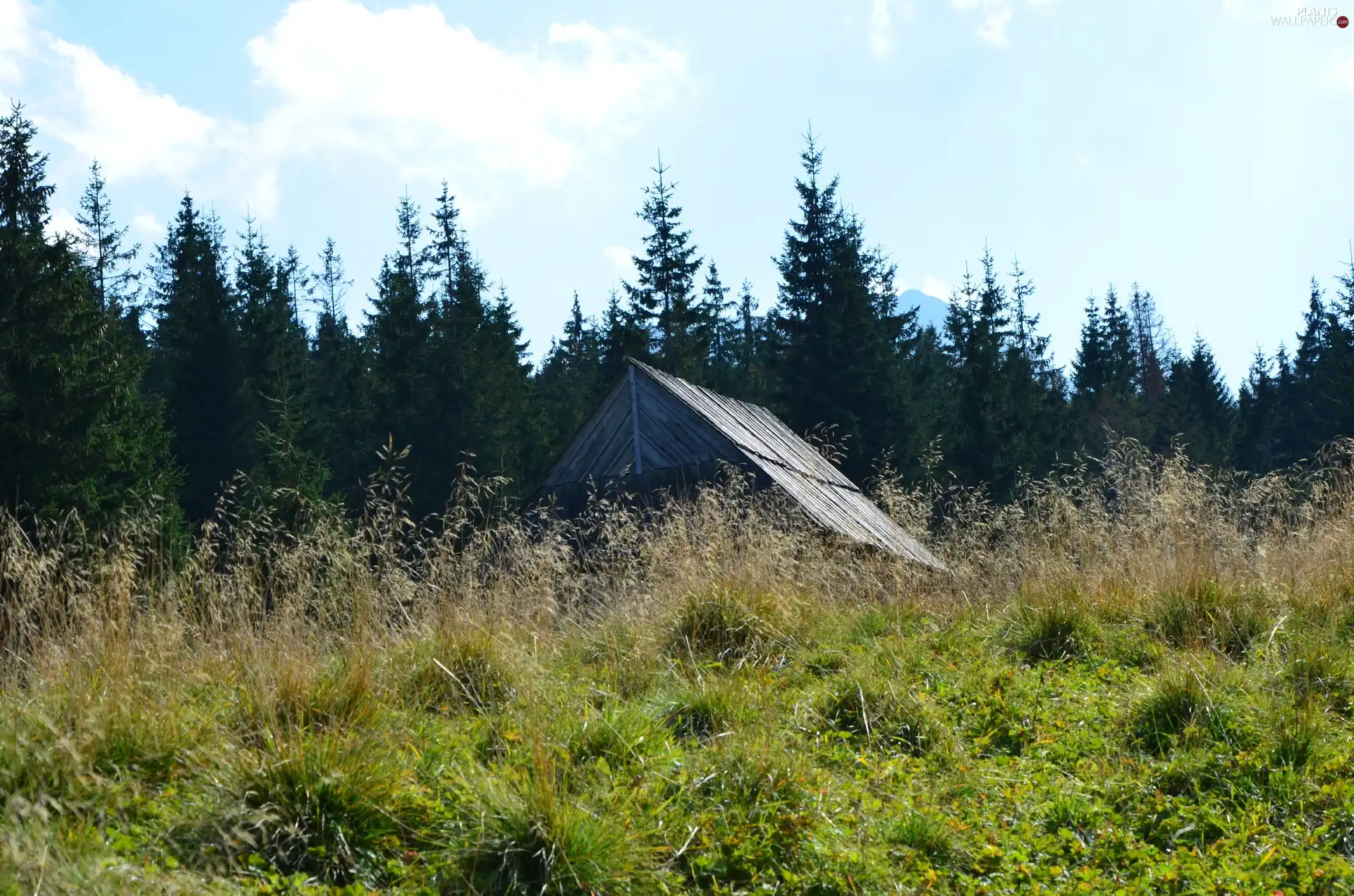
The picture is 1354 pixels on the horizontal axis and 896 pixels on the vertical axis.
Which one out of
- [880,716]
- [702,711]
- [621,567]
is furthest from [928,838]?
[621,567]

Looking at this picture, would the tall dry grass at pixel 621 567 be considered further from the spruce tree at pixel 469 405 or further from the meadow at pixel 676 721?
the spruce tree at pixel 469 405

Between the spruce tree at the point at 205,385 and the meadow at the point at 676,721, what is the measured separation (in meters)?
25.0

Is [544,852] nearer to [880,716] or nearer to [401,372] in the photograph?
[880,716]

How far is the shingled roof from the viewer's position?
13.8 m

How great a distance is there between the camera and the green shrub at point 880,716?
16.4 ft

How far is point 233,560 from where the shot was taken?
5898 mm

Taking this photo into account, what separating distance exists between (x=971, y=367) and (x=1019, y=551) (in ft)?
86.8

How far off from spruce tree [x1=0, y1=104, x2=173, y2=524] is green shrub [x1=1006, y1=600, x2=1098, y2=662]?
15625 mm

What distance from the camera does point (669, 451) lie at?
14.5 metres

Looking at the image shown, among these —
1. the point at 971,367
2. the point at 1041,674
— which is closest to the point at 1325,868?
the point at 1041,674

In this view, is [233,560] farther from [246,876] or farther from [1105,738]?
[1105,738]

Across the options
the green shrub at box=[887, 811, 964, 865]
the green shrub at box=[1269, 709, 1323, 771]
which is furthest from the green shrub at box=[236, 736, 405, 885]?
the green shrub at box=[1269, 709, 1323, 771]

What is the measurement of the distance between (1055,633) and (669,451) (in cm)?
854

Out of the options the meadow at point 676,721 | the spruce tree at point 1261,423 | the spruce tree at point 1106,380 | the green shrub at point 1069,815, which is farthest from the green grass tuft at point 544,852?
the spruce tree at point 1261,423
